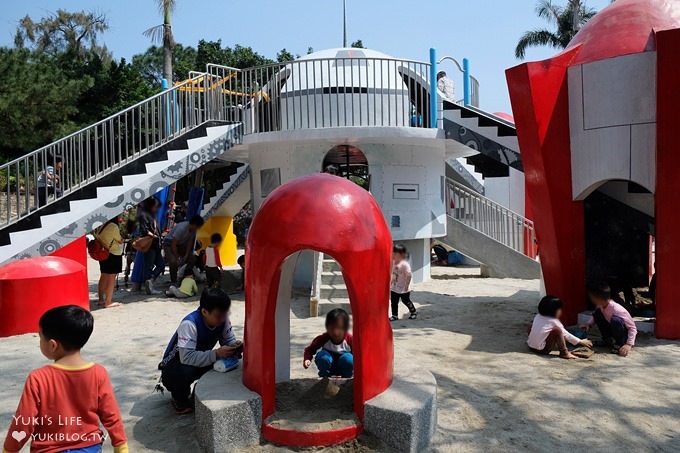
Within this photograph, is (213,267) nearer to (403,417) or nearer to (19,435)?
(403,417)

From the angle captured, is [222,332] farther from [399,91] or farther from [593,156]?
[399,91]

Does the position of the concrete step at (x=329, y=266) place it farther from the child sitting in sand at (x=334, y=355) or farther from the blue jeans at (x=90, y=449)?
the blue jeans at (x=90, y=449)

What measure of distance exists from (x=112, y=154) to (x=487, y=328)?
7151 mm

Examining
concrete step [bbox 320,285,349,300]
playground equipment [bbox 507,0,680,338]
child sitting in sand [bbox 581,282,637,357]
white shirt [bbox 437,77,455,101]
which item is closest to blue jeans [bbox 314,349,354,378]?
child sitting in sand [bbox 581,282,637,357]

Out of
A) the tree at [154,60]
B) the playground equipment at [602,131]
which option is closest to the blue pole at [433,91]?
the playground equipment at [602,131]

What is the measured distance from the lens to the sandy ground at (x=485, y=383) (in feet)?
14.1

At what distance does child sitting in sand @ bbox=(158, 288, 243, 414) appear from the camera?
182 inches

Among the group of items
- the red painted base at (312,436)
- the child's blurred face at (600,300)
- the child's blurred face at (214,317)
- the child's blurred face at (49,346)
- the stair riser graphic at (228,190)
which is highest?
the stair riser graphic at (228,190)

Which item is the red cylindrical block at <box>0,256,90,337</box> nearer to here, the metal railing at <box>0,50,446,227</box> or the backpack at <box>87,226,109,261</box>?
the backpack at <box>87,226,109,261</box>

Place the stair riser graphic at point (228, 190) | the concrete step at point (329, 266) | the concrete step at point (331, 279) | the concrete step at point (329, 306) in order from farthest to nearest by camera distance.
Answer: the stair riser graphic at point (228, 190)
the concrete step at point (329, 266)
the concrete step at point (331, 279)
the concrete step at point (329, 306)

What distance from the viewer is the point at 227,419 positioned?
13.0 ft

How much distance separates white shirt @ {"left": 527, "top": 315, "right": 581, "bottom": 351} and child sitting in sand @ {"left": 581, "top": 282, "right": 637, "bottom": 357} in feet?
1.46

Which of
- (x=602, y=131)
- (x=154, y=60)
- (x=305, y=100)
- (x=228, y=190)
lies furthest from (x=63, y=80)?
(x=154, y=60)

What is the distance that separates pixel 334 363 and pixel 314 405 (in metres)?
0.52
